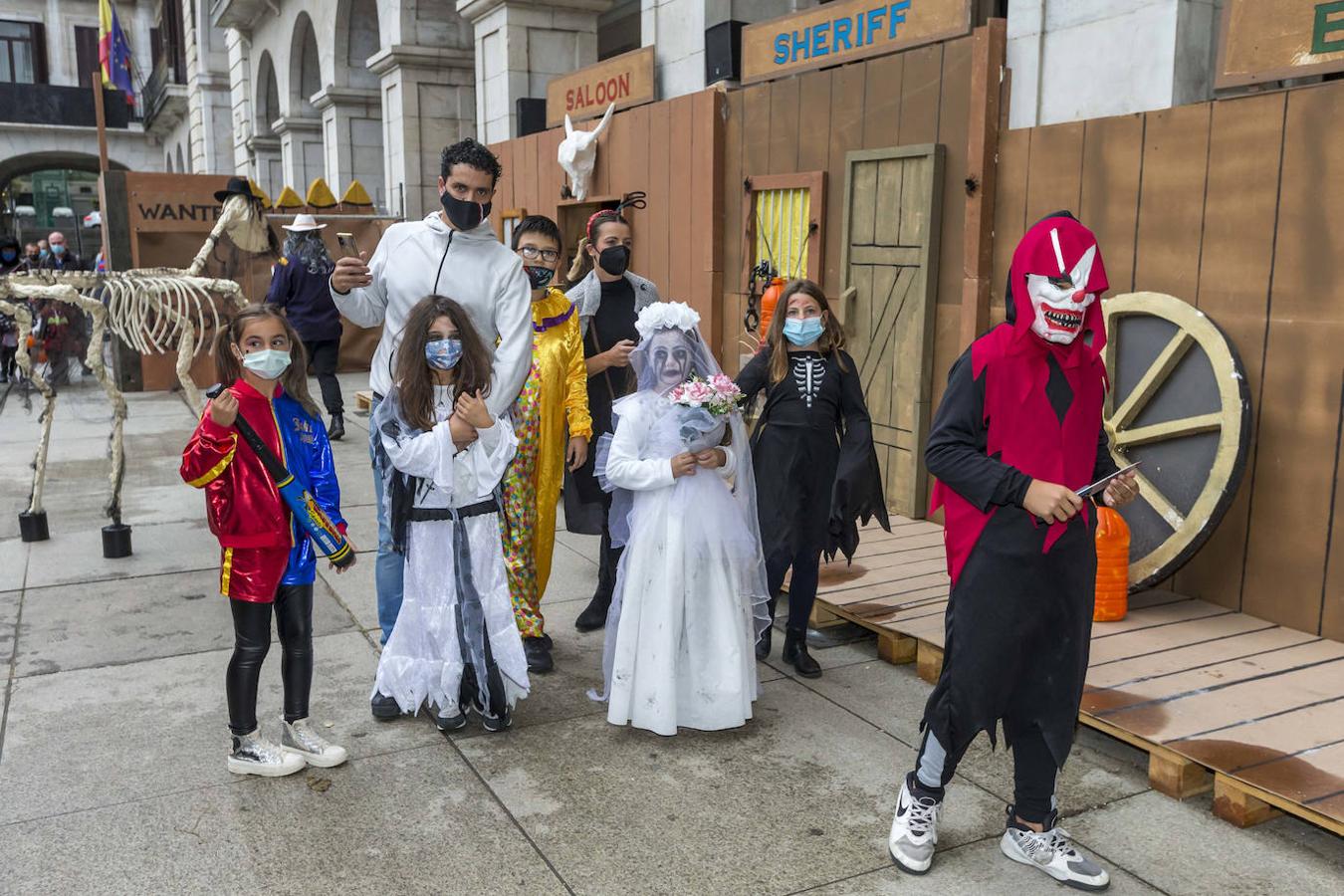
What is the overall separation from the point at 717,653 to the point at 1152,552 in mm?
2165

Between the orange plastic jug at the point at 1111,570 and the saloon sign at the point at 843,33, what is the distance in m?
2.87

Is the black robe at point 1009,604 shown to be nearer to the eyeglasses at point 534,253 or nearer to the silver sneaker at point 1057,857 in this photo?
the silver sneaker at point 1057,857

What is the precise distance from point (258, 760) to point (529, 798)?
92cm

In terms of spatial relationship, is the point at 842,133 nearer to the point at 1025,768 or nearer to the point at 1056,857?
the point at 1025,768

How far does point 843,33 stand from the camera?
6.87m

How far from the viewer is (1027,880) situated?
311 centimetres

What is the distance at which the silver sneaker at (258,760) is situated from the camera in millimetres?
3656

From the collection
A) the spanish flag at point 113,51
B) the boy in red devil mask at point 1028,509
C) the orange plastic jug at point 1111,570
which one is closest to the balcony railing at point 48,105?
the spanish flag at point 113,51

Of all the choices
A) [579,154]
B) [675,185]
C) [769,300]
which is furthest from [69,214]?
[769,300]

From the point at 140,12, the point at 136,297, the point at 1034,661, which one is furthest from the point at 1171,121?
the point at 140,12

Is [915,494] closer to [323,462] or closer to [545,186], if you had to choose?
[323,462]

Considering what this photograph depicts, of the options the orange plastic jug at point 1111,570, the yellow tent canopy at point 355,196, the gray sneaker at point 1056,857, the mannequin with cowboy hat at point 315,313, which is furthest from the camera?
the yellow tent canopy at point 355,196

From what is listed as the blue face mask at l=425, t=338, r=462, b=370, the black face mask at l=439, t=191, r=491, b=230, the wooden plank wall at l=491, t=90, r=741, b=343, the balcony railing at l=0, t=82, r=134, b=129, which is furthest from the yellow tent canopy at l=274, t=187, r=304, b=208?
the balcony railing at l=0, t=82, r=134, b=129

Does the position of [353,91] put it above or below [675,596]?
above
